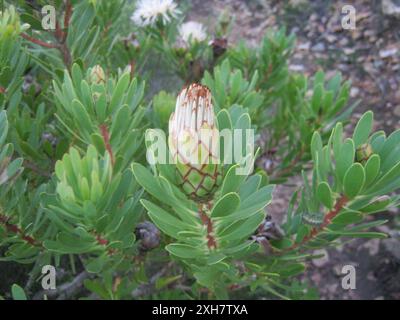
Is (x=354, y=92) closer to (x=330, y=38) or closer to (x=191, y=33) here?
(x=330, y=38)

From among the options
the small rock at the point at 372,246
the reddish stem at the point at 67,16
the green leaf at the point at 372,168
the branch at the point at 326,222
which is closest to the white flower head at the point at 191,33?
the reddish stem at the point at 67,16

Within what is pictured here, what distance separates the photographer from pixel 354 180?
71 centimetres

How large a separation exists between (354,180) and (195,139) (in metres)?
0.27

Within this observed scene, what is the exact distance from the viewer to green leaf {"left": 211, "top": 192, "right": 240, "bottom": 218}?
60 cm

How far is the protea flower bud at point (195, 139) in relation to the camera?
57 cm

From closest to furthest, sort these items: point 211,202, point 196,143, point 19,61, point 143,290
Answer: point 196,143 → point 211,202 → point 19,61 → point 143,290

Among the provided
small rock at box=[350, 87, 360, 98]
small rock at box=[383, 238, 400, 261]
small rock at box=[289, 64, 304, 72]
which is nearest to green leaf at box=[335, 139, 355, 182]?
small rock at box=[383, 238, 400, 261]

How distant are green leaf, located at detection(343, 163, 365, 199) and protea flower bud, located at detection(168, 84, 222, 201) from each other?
0.66 feet

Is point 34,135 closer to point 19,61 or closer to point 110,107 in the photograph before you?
point 19,61

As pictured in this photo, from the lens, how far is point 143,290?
1301 millimetres

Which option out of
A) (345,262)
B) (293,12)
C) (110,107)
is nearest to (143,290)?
(110,107)

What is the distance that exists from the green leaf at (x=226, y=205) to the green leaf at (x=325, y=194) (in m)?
0.19

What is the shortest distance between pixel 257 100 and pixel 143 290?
0.58 meters

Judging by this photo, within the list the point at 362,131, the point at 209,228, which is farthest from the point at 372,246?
the point at 209,228
